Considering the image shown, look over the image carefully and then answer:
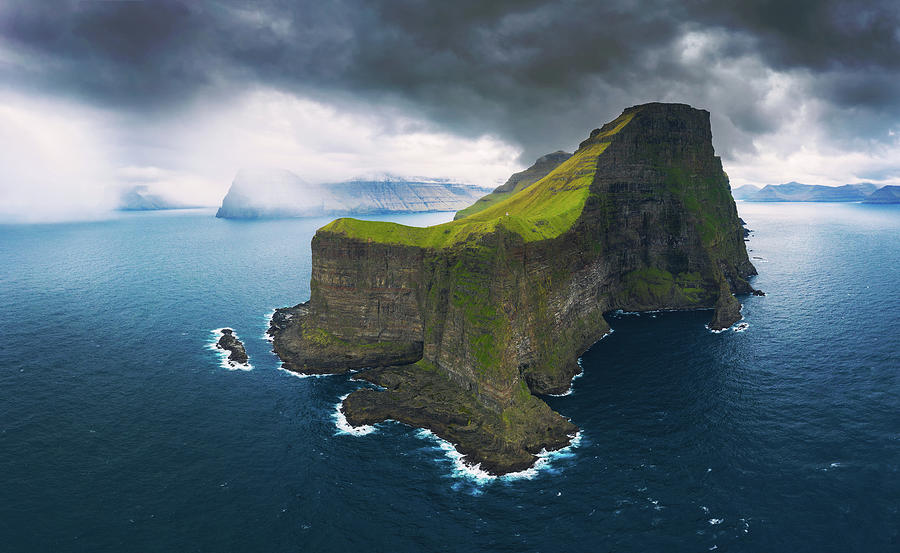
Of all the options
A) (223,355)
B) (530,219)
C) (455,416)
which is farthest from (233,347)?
(530,219)

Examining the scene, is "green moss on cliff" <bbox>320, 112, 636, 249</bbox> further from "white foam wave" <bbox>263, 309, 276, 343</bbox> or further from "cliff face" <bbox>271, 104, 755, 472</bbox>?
"white foam wave" <bbox>263, 309, 276, 343</bbox>

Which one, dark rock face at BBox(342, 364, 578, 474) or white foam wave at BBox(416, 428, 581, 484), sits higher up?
dark rock face at BBox(342, 364, 578, 474)

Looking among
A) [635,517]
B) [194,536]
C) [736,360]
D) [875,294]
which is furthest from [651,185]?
[194,536]

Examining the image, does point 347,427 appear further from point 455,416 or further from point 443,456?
point 455,416

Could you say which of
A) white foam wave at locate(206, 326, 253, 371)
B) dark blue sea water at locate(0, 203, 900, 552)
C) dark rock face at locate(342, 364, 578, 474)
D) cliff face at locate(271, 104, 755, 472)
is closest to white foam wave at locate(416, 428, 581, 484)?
dark rock face at locate(342, 364, 578, 474)

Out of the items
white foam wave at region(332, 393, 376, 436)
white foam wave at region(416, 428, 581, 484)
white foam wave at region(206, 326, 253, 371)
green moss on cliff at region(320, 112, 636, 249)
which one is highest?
green moss on cliff at region(320, 112, 636, 249)

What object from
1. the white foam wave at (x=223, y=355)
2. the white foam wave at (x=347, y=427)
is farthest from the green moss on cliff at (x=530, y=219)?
the white foam wave at (x=347, y=427)
